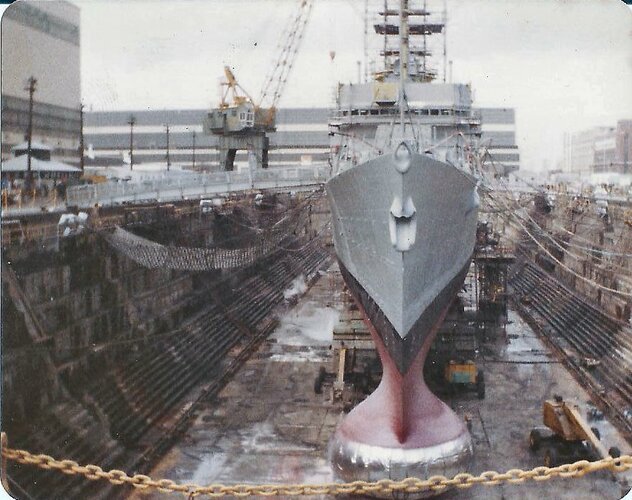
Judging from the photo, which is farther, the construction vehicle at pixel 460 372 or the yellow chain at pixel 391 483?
the construction vehicle at pixel 460 372

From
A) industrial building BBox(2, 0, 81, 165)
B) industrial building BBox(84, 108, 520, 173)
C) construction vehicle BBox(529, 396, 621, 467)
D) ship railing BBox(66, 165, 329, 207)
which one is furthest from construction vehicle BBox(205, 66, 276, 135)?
construction vehicle BBox(529, 396, 621, 467)

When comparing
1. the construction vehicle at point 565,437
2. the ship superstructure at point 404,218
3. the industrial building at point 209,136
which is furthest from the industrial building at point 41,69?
the construction vehicle at point 565,437

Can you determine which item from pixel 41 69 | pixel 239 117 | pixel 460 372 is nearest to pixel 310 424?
pixel 460 372

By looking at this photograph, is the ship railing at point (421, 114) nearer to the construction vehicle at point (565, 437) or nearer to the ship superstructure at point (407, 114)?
the ship superstructure at point (407, 114)

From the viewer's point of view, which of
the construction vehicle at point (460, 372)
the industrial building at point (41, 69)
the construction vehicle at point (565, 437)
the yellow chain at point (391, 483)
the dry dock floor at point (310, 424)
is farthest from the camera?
the construction vehicle at point (460, 372)

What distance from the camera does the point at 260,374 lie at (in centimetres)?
916

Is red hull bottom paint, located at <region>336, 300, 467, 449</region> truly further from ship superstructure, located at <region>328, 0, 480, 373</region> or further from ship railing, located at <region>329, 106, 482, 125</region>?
ship railing, located at <region>329, 106, 482, 125</region>

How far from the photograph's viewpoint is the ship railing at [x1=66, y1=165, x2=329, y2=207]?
8.78 m

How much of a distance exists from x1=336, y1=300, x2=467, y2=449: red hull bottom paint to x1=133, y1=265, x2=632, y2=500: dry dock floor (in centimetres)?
50

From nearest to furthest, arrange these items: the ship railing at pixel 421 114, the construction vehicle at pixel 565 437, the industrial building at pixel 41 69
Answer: the industrial building at pixel 41 69 < the construction vehicle at pixel 565 437 < the ship railing at pixel 421 114

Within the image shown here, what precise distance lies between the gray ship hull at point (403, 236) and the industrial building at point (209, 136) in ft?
6.30

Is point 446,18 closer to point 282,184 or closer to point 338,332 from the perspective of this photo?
point 338,332

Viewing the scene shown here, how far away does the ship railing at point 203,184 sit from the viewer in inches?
346

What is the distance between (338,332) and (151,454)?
8.64 feet
